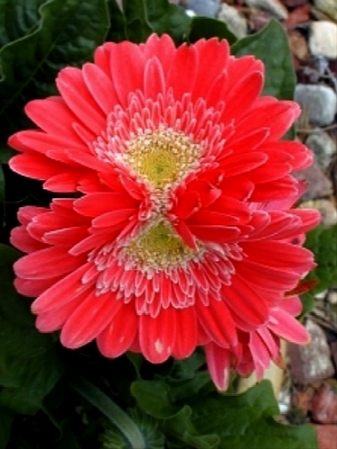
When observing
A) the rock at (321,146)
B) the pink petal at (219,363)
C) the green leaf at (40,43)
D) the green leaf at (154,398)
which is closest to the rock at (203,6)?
the rock at (321,146)

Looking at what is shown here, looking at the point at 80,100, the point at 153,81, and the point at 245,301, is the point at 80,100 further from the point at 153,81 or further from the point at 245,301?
the point at 245,301

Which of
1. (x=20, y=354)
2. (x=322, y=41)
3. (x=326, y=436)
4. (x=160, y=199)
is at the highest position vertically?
(x=160, y=199)

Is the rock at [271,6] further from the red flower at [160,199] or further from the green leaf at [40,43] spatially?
the red flower at [160,199]

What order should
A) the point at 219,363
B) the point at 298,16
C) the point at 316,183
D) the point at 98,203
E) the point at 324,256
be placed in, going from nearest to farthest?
1. the point at 98,203
2. the point at 219,363
3. the point at 324,256
4. the point at 316,183
5. the point at 298,16

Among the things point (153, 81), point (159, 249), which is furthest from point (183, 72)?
point (159, 249)

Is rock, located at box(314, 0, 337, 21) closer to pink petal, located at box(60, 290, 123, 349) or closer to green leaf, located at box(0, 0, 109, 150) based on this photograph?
green leaf, located at box(0, 0, 109, 150)

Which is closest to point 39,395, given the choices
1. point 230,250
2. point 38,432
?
point 38,432
